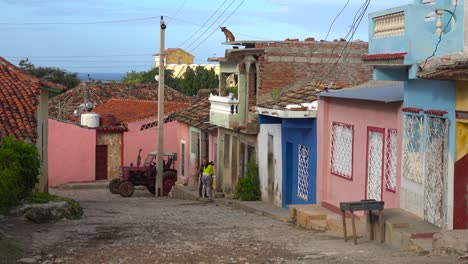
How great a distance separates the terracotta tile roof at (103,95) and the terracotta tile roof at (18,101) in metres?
27.4

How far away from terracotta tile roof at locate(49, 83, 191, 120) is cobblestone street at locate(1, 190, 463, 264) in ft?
113

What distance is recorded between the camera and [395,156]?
54.5 ft

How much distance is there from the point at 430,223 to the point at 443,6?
363 cm

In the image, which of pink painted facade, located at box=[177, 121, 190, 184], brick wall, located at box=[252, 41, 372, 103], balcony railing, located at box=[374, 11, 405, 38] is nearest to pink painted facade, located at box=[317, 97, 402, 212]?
balcony railing, located at box=[374, 11, 405, 38]

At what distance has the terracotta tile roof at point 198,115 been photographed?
35516mm

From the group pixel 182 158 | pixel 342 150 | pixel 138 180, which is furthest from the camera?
pixel 182 158

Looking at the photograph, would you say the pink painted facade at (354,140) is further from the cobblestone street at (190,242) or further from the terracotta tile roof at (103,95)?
the terracotta tile roof at (103,95)

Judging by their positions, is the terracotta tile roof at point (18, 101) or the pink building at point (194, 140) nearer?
the terracotta tile roof at point (18, 101)

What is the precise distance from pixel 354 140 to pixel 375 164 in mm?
1400

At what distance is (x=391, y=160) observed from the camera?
1689 cm

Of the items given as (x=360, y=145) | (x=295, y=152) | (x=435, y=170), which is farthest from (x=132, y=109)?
(x=435, y=170)

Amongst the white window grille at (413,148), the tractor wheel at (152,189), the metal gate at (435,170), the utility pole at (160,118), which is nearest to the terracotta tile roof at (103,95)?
the tractor wheel at (152,189)

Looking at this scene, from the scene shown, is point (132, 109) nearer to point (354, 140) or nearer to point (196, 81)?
point (354, 140)

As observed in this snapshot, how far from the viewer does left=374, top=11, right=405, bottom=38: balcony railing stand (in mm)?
14227
